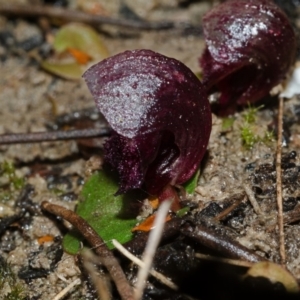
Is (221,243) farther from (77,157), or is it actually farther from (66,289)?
(77,157)

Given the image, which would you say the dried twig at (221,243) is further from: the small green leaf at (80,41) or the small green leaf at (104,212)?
the small green leaf at (80,41)

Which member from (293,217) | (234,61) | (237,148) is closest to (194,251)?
(293,217)

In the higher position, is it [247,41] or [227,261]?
[247,41]

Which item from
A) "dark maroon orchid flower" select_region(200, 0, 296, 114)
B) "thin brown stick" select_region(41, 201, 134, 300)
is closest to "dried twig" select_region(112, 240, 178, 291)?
"thin brown stick" select_region(41, 201, 134, 300)

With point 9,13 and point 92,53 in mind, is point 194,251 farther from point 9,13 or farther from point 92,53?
point 9,13

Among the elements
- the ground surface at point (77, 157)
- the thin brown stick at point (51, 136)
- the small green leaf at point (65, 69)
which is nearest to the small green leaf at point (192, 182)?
the ground surface at point (77, 157)

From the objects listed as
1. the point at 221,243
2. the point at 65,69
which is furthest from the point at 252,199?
the point at 65,69

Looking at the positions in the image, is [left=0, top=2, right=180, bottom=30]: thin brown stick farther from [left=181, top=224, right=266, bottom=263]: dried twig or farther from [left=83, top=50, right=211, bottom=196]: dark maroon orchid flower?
[left=181, top=224, right=266, bottom=263]: dried twig
